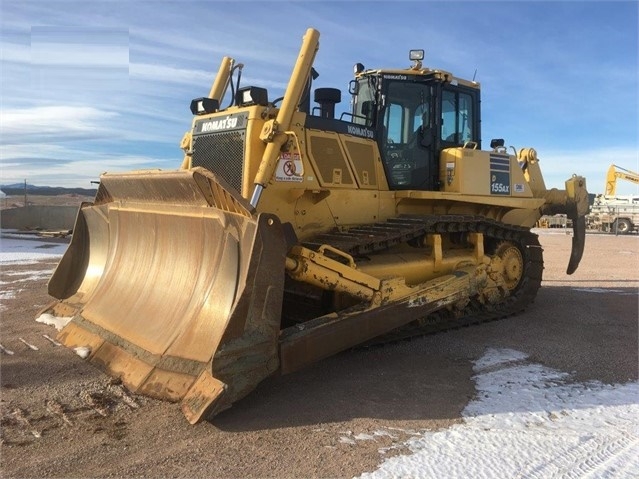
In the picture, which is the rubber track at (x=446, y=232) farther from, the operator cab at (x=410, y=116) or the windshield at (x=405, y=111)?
the windshield at (x=405, y=111)

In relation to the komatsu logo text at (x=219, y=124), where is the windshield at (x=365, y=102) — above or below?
above

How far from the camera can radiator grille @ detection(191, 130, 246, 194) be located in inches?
222

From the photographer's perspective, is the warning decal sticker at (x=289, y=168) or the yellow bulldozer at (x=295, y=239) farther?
the warning decal sticker at (x=289, y=168)

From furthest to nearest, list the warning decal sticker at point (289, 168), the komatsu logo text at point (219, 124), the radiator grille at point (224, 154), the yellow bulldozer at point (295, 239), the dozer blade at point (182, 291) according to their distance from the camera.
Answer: the komatsu logo text at point (219, 124), the radiator grille at point (224, 154), the warning decal sticker at point (289, 168), the yellow bulldozer at point (295, 239), the dozer blade at point (182, 291)

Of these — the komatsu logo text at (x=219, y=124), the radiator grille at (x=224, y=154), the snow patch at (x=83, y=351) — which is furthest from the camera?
the komatsu logo text at (x=219, y=124)

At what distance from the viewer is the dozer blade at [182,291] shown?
405 cm

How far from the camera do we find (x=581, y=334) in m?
6.76

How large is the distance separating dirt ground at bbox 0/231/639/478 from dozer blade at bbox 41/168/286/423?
25 centimetres

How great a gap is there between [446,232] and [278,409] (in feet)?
11.5

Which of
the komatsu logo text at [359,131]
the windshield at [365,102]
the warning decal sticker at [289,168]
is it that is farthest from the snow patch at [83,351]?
the windshield at [365,102]

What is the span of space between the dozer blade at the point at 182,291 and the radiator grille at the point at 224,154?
0.78 m

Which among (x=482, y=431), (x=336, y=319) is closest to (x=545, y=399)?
(x=482, y=431)

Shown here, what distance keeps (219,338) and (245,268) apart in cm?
57

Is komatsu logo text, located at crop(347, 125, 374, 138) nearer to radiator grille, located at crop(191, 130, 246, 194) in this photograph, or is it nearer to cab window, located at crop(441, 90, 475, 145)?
cab window, located at crop(441, 90, 475, 145)
